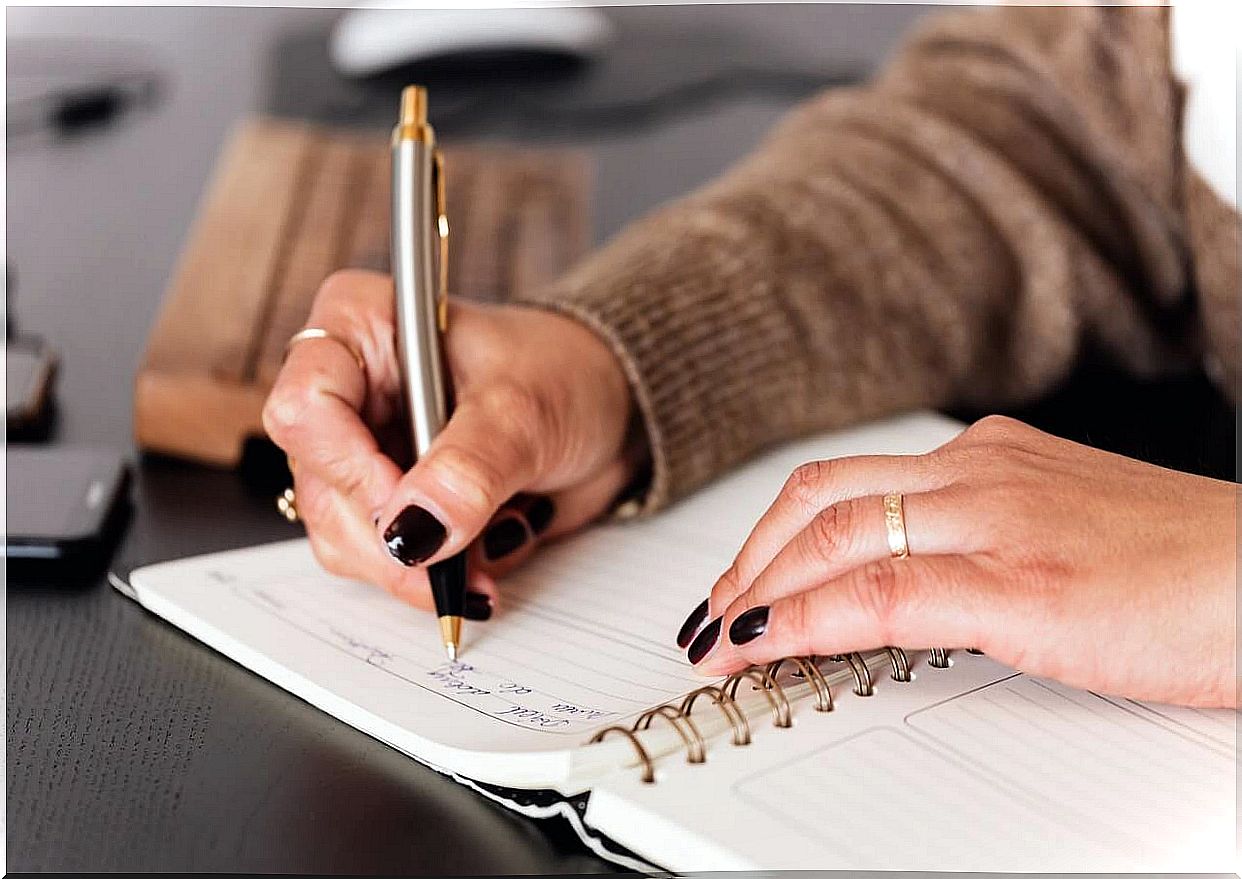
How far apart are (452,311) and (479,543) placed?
0.35ft

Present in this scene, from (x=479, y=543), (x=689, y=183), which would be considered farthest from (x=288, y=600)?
(x=689, y=183)

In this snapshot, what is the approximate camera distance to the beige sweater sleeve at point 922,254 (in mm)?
664

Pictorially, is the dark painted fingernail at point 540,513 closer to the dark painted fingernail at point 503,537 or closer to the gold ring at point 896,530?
the dark painted fingernail at point 503,537

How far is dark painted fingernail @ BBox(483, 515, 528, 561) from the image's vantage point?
0.55 metres

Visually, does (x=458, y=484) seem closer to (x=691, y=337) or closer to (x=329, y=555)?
(x=329, y=555)

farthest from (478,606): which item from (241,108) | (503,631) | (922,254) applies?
(241,108)

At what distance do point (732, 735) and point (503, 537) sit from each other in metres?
0.18

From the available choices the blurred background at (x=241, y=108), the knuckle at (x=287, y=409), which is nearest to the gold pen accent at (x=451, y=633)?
the knuckle at (x=287, y=409)

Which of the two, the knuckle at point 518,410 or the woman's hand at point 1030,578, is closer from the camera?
the woman's hand at point 1030,578

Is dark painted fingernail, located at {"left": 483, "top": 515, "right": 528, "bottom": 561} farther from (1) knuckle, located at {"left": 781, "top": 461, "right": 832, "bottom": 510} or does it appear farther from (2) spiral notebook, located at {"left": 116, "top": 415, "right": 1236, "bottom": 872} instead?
(1) knuckle, located at {"left": 781, "top": 461, "right": 832, "bottom": 510}

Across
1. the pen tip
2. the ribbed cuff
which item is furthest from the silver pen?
the ribbed cuff

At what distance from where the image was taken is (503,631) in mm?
519

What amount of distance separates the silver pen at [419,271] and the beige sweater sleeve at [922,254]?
0.10m

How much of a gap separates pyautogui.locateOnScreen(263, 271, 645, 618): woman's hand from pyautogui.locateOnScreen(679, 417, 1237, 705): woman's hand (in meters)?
0.12
